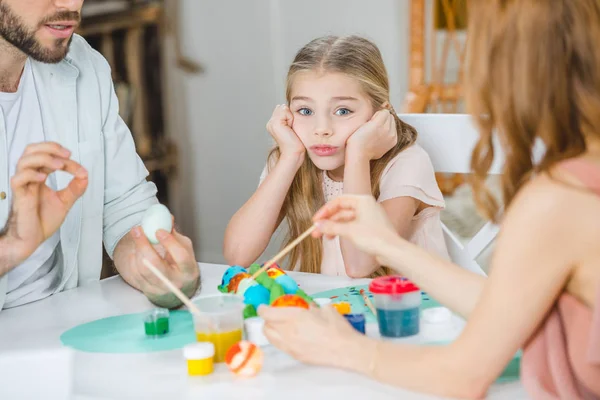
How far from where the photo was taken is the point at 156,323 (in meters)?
1.29

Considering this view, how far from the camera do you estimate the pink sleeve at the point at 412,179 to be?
1885 mm

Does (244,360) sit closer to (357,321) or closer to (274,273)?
(357,321)

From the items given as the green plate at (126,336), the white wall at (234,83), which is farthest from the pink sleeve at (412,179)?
the white wall at (234,83)

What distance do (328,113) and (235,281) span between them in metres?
0.60

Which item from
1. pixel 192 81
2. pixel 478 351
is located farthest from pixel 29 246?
pixel 192 81

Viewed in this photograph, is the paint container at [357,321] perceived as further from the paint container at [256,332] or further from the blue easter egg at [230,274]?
the blue easter egg at [230,274]

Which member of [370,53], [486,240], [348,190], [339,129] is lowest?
[486,240]

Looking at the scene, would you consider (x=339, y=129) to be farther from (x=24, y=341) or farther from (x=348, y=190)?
(x=24, y=341)

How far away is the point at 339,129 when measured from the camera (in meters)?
1.90

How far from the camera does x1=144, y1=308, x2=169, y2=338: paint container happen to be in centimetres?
129

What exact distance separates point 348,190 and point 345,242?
0.13 meters

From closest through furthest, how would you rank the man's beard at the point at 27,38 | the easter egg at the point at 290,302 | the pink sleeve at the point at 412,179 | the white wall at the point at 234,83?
1. the easter egg at the point at 290,302
2. the man's beard at the point at 27,38
3. the pink sleeve at the point at 412,179
4. the white wall at the point at 234,83

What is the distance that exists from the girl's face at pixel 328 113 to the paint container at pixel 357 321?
0.74m

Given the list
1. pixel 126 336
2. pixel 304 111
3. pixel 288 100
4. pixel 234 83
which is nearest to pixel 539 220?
pixel 126 336
